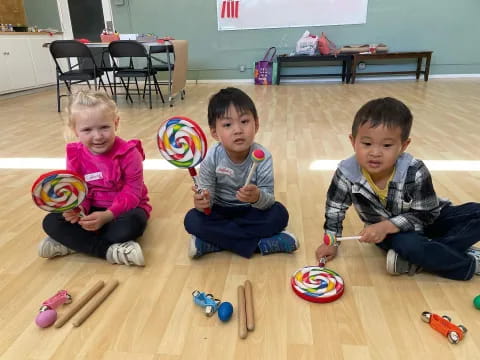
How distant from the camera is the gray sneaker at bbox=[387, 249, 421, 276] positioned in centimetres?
134

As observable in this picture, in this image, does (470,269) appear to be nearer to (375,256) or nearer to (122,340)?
(375,256)

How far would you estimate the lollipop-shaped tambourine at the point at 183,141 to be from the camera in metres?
1.38

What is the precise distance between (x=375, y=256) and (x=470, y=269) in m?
0.32

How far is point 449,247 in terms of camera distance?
130 centimetres

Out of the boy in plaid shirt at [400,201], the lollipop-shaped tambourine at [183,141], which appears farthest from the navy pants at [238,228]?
the boy in plaid shirt at [400,201]

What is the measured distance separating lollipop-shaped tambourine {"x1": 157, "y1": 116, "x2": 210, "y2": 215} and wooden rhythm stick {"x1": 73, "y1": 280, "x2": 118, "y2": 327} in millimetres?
465

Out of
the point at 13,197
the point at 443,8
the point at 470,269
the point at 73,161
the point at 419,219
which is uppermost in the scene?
the point at 443,8

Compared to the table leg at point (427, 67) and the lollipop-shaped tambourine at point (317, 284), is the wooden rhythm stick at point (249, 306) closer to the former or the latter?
the lollipop-shaped tambourine at point (317, 284)

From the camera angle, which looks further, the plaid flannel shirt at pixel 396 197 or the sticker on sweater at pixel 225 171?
the sticker on sweater at pixel 225 171

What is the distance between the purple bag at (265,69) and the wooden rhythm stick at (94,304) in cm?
617

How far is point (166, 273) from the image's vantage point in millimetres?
1449

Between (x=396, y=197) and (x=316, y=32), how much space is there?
6264 millimetres


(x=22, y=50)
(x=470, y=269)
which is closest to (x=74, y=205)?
(x=470, y=269)

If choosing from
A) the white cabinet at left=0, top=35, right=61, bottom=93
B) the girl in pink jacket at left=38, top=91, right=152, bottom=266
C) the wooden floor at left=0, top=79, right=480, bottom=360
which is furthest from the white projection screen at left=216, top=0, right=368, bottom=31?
the girl in pink jacket at left=38, top=91, right=152, bottom=266
